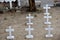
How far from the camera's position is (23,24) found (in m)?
2.73

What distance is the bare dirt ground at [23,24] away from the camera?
94.3 inches

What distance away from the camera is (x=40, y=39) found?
2.30 metres

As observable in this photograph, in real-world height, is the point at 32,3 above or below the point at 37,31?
above

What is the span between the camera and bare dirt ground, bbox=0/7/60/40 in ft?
7.86

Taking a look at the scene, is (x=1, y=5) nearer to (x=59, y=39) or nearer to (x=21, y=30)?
(x=21, y=30)

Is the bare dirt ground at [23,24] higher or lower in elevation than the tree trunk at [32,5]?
lower

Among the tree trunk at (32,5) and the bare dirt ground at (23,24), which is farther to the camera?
the tree trunk at (32,5)

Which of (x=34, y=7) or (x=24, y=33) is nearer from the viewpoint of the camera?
(x=24, y=33)

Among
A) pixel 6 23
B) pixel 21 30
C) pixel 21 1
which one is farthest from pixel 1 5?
pixel 21 30

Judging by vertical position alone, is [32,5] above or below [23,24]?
above

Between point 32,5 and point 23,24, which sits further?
point 32,5

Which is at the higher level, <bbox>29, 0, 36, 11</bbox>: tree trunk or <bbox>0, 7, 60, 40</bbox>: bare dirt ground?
<bbox>29, 0, 36, 11</bbox>: tree trunk

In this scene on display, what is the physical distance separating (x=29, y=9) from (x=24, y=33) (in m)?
0.86

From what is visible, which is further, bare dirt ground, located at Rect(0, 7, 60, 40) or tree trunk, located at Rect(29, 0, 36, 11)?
tree trunk, located at Rect(29, 0, 36, 11)
